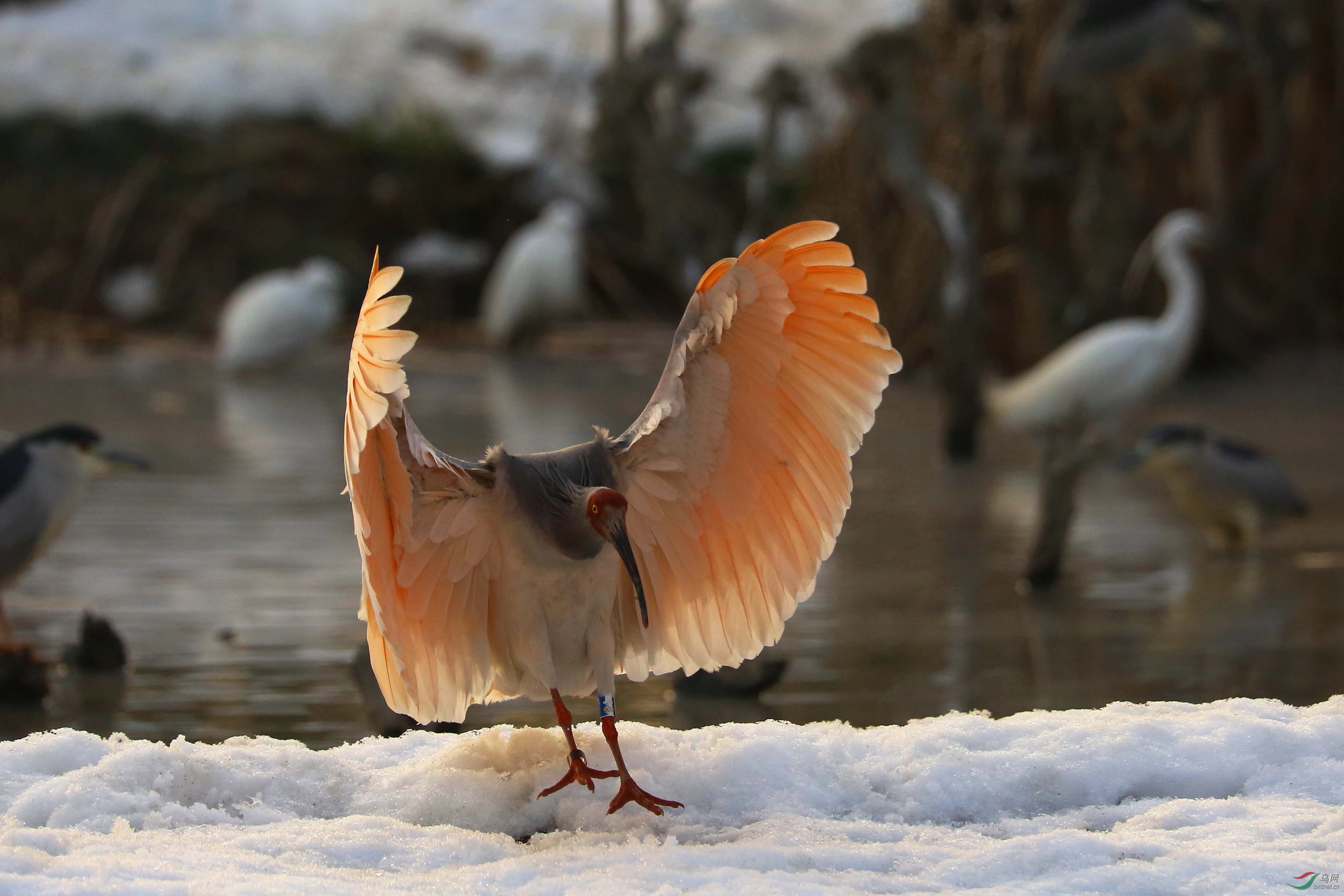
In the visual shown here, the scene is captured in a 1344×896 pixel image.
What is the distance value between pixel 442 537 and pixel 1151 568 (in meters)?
4.96

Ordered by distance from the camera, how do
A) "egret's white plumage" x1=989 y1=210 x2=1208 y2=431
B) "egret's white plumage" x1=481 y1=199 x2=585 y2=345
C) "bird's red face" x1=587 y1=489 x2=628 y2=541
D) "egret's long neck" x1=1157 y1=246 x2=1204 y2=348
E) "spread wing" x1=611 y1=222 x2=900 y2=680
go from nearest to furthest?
"bird's red face" x1=587 y1=489 x2=628 y2=541
"spread wing" x1=611 y1=222 x2=900 y2=680
"egret's white plumage" x1=989 y1=210 x2=1208 y2=431
"egret's long neck" x1=1157 y1=246 x2=1204 y2=348
"egret's white plumage" x1=481 y1=199 x2=585 y2=345

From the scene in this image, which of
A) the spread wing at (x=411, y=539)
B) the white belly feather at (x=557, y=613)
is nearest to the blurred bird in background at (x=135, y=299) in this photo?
the spread wing at (x=411, y=539)

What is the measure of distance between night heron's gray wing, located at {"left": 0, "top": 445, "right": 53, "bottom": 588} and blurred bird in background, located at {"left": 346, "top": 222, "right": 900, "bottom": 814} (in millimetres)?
2677

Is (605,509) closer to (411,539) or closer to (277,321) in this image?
(411,539)

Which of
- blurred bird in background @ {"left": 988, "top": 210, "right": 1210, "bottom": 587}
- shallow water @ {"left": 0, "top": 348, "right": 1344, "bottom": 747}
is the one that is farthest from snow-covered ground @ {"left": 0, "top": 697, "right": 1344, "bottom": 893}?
blurred bird in background @ {"left": 988, "top": 210, "right": 1210, "bottom": 587}

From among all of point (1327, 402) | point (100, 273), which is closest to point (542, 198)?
point (100, 273)

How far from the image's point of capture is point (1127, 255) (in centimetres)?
1411

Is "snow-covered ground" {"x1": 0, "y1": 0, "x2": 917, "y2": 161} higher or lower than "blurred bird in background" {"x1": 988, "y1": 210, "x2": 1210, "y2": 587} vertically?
higher

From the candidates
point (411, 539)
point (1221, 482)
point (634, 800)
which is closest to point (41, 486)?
point (411, 539)

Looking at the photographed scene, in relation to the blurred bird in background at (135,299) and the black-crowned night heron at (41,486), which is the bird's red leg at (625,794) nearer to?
the black-crowned night heron at (41,486)

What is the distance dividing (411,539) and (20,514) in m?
2.96

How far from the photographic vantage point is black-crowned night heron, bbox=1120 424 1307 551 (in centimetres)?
777

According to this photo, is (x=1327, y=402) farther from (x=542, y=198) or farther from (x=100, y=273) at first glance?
(x=100, y=273)

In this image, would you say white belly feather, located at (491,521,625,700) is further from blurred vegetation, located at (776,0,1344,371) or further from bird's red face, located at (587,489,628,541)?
blurred vegetation, located at (776,0,1344,371)
